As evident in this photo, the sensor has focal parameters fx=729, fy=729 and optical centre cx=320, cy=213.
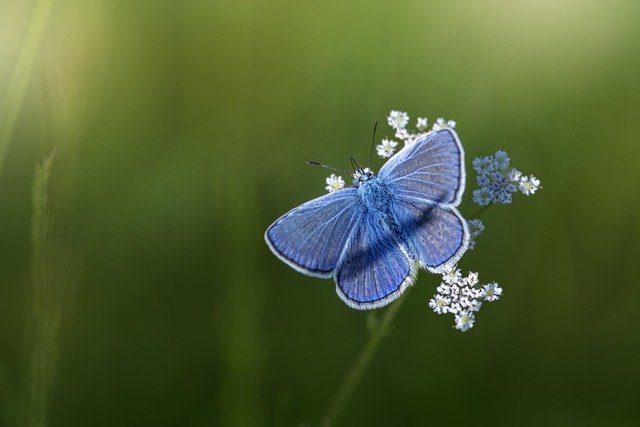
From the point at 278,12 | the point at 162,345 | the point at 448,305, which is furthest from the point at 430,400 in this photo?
the point at 278,12

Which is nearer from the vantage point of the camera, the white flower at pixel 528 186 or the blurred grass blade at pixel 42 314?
the blurred grass blade at pixel 42 314

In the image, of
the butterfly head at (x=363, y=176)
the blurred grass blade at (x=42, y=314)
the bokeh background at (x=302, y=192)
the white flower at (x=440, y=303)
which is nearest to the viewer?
the blurred grass blade at (x=42, y=314)

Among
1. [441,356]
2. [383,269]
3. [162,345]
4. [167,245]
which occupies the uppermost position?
[383,269]

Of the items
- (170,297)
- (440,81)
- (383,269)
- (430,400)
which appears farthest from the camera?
(440,81)

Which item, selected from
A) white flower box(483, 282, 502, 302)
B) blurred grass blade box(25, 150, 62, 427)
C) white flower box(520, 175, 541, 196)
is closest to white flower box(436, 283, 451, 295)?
white flower box(483, 282, 502, 302)

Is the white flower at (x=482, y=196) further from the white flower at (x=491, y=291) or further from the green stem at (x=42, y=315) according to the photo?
the green stem at (x=42, y=315)

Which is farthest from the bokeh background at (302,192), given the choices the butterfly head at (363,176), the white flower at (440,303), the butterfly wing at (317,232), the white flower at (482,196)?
the white flower at (482,196)

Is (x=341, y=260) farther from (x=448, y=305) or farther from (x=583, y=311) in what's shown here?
(x=583, y=311)
